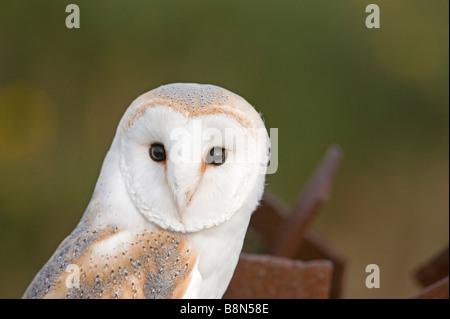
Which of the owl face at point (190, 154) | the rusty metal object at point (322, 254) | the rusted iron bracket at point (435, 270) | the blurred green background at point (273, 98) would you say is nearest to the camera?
the owl face at point (190, 154)

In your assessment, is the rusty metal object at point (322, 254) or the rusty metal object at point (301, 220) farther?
the rusty metal object at point (322, 254)

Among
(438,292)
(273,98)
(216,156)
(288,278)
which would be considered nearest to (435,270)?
(438,292)

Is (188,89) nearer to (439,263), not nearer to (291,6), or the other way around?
(439,263)

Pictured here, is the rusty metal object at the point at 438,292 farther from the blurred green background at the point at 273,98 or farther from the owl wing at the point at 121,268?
the blurred green background at the point at 273,98

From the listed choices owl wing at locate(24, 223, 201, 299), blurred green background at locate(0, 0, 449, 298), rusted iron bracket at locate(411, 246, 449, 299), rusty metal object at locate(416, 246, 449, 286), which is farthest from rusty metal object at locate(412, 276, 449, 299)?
blurred green background at locate(0, 0, 449, 298)

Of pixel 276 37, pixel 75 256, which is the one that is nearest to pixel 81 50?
pixel 276 37

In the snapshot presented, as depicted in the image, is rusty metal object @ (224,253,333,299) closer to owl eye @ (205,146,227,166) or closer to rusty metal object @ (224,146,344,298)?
rusty metal object @ (224,146,344,298)

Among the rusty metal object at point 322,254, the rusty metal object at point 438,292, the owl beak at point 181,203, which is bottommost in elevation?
the rusty metal object at point 322,254

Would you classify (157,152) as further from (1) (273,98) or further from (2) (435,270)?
(1) (273,98)

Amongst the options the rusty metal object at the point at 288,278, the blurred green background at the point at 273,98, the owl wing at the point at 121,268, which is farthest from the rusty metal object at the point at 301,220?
the blurred green background at the point at 273,98
